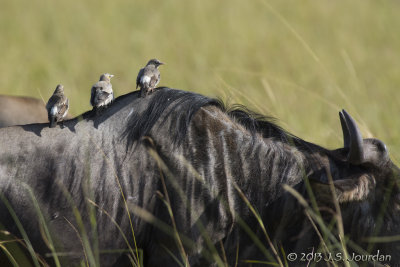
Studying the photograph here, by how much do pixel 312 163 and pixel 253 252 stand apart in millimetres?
511

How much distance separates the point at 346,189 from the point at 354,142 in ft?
0.76

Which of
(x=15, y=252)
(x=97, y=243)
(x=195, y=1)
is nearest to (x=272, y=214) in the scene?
(x=97, y=243)

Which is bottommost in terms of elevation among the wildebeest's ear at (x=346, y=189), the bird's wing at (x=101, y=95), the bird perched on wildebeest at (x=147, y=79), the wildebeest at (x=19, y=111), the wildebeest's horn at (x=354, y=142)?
the wildebeest's ear at (x=346, y=189)

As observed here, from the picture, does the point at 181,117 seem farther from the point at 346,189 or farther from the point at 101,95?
the point at 346,189

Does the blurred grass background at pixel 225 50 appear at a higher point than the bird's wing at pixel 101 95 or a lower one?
higher

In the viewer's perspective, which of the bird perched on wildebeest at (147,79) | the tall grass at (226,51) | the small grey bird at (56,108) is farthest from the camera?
the tall grass at (226,51)

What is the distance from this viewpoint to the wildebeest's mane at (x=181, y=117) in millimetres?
3465

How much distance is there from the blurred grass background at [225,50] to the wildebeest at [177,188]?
270cm

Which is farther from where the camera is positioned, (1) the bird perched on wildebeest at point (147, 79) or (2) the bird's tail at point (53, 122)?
(1) the bird perched on wildebeest at point (147, 79)

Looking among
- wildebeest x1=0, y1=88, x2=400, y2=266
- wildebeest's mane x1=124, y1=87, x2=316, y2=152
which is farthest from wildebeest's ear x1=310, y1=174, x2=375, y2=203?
wildebeest's mane x1=124, y1=87, x2=316, y2=152

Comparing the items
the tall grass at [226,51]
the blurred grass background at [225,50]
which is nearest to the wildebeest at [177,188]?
the tall grass at [226,51]

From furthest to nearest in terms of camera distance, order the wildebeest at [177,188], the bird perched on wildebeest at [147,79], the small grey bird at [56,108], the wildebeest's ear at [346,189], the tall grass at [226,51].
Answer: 1. the tall grass at [226,51]
2. the bird perched on wildebeest at [147,79]
3. the small grey bird at [56,108]
4. the wildebeest at [177,188]
5. the wildebeest's ear at [346,189]

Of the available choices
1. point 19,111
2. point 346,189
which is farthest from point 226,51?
point 346,189

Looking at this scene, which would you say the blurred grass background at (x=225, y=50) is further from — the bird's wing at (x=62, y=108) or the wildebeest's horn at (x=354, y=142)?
the bird's wing at (x=62, y=108)
